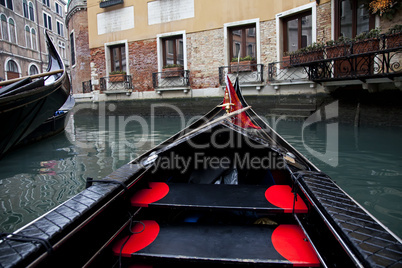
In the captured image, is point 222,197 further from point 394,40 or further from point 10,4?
point 10,4

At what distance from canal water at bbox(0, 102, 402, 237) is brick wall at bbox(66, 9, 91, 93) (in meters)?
6.12

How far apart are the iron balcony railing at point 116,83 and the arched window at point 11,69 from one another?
955 centimetres

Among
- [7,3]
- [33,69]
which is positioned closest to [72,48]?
[7,3]

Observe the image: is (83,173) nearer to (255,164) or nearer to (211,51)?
(255,164)

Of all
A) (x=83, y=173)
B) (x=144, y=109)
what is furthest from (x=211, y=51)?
(x=83, y=173)

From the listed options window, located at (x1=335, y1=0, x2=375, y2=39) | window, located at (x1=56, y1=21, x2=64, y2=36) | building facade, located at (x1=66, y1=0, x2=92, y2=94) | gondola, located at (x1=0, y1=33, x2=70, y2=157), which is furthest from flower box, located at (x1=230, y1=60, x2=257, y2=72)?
window, located at (x1=56, y1=21, x2=64, y2=36)

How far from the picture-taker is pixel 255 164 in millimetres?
1971

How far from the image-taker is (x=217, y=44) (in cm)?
749

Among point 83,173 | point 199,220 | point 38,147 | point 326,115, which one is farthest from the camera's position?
point 326,115

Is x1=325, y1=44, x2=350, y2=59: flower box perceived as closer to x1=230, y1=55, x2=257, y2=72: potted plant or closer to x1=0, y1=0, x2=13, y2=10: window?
x1=230, y1=55, x2=257, y2=72: potted plant

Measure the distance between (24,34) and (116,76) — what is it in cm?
1223

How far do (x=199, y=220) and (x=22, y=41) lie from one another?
64.0 feet

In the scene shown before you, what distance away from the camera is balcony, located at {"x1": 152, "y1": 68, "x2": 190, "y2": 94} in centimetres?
788

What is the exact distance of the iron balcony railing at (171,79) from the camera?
789cm
